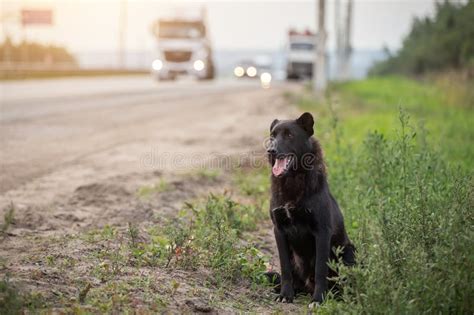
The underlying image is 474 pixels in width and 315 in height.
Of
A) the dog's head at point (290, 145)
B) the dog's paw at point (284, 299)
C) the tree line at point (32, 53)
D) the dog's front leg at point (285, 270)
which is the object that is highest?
the tree line at point (32, 53)

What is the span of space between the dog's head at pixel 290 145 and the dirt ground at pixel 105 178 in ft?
3.57

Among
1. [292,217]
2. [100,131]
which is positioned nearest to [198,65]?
[100,131]

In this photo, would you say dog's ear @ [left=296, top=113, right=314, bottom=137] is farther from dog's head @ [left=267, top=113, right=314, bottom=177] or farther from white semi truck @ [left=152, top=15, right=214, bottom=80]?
white semi truck @ [left=152, top=15, right=214, bottom=80]

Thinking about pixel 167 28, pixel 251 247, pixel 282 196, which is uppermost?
pixel 167 28

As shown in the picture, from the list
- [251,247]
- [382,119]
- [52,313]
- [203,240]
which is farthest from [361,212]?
[382,119]

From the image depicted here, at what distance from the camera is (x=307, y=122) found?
634 centimetres

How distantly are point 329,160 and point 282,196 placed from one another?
16.7 feet

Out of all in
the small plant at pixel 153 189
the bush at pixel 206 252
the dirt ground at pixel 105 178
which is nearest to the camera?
the dirt ground at pixel 105 178

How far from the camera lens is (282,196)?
20.5ft

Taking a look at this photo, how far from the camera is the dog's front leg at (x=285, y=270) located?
631 cm

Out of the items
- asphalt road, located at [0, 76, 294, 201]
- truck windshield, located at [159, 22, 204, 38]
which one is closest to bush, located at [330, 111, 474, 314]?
asphalt road, located at [0, 76, 294, 201]

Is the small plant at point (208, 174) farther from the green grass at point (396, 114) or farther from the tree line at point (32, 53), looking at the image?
the tree line at point (32, 53)

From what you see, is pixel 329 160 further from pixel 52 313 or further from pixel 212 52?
pixel 212 52

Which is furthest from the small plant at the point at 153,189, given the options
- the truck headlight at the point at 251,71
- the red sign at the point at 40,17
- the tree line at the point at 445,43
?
the red sign at the point at 40,17
